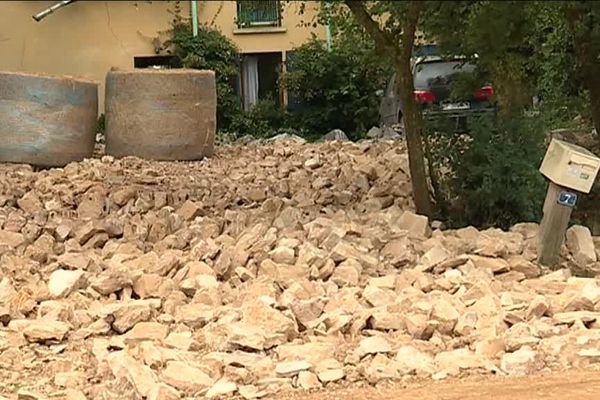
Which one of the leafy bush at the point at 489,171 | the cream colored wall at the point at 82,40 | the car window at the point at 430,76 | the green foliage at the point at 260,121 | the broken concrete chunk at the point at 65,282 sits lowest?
the green foliage at the point at 260,121

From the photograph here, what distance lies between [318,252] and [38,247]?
7.46 ft

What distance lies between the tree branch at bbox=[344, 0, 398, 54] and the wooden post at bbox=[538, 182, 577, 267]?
174 cm

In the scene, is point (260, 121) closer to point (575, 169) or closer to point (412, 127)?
point (412, 127)

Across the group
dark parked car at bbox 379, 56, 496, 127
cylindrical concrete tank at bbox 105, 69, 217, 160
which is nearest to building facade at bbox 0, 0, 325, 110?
cylindrical concrete tank at bbox 105, 69, 217, 160

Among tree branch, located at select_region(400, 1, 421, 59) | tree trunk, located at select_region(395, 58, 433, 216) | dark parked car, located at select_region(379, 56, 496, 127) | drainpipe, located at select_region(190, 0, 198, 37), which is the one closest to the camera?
tree branch, located at select_region(400, 1, 421, 59)

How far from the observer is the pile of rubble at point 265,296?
574 cm

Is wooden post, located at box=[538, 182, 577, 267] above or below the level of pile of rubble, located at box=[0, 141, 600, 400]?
above

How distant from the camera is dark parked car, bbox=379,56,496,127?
9781 mm

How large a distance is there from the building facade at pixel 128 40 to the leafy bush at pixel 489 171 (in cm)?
793

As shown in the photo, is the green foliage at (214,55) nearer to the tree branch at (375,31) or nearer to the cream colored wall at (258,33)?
the cream colored wall at (258,33)

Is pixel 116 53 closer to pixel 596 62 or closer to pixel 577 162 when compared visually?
pixel 596 62

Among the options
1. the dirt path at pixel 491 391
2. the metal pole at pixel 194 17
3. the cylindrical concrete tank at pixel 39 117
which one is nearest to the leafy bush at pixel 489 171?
the dirt path at pixel 491 391

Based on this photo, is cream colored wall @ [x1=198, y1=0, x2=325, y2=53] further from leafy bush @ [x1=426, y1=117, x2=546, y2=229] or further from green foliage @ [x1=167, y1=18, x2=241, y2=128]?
leafy bush @ [x1=426, y1=117, x2=546, y2=229]

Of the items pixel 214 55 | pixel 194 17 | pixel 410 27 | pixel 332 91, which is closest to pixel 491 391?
pixel 410 27
